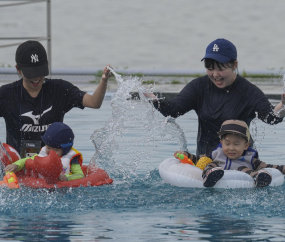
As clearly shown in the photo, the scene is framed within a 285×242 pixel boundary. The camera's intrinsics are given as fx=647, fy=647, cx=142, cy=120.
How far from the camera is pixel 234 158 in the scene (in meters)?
5.93

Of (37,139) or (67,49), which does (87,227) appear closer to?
(37,139)

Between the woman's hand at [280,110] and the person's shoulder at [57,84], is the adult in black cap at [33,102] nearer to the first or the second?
the person's shoulder at [57,84]

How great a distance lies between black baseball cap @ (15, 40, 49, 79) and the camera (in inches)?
225

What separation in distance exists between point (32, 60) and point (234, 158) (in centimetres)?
203

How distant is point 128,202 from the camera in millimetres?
5207

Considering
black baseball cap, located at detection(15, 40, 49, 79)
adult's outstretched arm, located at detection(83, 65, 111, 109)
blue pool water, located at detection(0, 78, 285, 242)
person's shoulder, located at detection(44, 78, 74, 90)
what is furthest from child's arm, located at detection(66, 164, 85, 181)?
black baseball cap, located at detection(15, 40, 49, 79)

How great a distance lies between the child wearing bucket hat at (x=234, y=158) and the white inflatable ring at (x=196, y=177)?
0.24 ft

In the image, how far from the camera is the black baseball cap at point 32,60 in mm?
5715

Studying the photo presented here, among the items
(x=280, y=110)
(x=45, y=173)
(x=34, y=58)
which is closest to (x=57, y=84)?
(x=34, y=58)

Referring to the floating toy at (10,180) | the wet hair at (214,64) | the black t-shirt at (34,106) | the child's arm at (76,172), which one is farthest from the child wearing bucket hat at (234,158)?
the floating toy at (10,180)

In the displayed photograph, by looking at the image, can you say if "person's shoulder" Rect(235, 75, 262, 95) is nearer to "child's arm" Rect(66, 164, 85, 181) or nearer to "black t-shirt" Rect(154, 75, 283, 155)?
"black t-shirt" Rect(154, 75, 283, 155)

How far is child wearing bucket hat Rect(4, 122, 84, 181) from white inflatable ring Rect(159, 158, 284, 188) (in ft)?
2.69

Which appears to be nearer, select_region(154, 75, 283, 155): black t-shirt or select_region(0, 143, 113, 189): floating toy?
select_region(0, 143, 113, 189): floating toy

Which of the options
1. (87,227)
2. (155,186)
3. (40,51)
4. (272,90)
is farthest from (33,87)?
(272,90)
